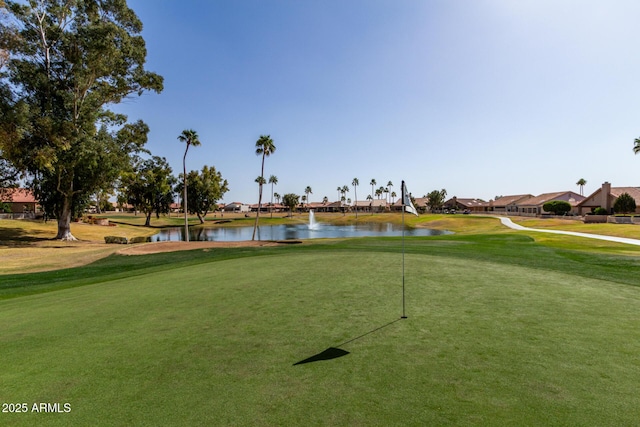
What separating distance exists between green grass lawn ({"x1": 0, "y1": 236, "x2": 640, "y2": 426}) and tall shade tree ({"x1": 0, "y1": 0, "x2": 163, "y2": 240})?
25.6 m

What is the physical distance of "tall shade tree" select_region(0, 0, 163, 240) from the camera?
29.2m

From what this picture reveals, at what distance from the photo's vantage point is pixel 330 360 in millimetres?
A: 5488

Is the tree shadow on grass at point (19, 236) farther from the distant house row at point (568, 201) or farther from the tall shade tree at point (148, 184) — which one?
the distant house row at point (568, 201)

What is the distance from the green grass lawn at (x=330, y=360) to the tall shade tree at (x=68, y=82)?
2557cm

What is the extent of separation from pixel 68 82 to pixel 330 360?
42.8 metres

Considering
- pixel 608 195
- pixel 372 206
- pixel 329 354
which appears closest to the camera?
pixel 329 354

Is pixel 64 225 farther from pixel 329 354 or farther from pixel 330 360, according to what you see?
pixel 330 360

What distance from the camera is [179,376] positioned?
5.00 meters

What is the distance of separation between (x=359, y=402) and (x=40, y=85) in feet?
139

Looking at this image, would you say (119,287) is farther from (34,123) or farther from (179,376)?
(34,123)

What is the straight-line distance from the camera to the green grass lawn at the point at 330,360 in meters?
4.08

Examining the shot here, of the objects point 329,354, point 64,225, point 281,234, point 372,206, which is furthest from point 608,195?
point 372,206

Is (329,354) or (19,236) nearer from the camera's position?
→ (329,354)

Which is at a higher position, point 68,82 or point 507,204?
point 68,82
